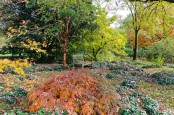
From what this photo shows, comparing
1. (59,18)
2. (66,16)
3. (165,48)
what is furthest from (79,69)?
(165,48)

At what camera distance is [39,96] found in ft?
13.3

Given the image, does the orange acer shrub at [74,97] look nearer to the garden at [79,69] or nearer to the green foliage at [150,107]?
the garden at [79,69]

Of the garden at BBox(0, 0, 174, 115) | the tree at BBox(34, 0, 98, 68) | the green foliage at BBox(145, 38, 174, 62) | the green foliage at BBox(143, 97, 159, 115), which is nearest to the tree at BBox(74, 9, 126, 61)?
the garden at BBox(0, 0, 174, 115)

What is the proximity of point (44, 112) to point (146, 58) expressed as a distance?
22.9m

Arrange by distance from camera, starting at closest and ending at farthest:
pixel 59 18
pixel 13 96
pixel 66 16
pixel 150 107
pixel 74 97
A: pixel 74 97
pixel 150 107
pixel 13 96
pixel 66 16
pixel 59 18

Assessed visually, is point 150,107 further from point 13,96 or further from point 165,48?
point 165,48

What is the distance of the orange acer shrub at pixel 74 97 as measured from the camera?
3.93m

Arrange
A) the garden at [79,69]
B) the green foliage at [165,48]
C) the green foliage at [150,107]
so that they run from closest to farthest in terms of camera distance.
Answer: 1. the garden at [79,69]
2. the green foliage at [150,107]
3. the green foliage at [165,48]

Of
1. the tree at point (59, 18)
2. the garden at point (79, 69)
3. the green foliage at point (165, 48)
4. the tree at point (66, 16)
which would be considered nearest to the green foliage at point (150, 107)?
the garden at point (79, 69)

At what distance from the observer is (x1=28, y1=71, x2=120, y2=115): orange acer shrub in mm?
3930

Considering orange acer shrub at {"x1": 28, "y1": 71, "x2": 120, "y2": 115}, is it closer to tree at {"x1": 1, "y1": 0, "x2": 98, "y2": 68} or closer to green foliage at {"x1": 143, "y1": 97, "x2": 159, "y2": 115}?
green foliage at {"x1": 143, "y1": 97, "x2": 159, "y2": 115}

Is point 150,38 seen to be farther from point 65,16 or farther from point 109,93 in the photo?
point 109,93

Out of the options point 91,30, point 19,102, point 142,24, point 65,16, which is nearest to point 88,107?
point 19,102

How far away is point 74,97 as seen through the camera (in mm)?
4039
